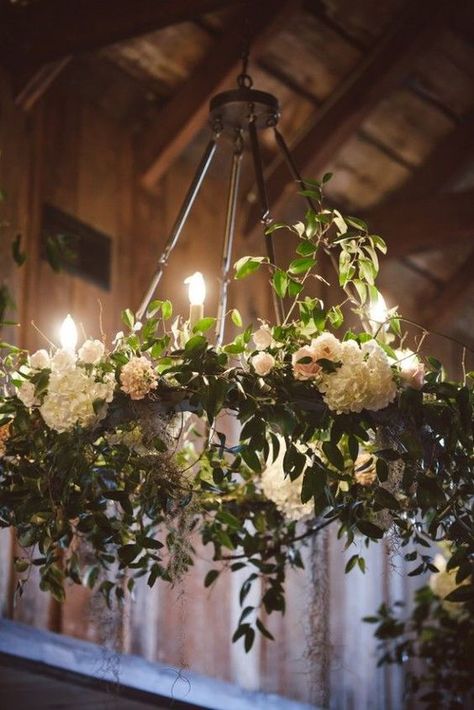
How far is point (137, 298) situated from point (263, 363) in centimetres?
281

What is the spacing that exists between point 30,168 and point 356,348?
260cm

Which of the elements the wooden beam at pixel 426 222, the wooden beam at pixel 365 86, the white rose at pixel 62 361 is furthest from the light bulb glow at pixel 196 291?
the wooden beam at pixel 426 222

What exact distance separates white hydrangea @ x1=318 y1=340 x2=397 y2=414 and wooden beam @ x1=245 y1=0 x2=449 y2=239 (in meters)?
3.09

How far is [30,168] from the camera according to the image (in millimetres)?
3873

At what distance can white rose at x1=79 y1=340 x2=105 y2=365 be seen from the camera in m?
1.67

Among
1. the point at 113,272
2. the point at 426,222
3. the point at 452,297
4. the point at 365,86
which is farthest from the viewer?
the point at 452,297

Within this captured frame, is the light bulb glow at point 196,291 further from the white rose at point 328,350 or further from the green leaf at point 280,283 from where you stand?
the white rose at point 328,350

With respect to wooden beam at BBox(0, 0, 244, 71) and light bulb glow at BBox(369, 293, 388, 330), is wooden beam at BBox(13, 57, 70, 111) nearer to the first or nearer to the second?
wooden beam at BBox(0, 0, 244, 71)

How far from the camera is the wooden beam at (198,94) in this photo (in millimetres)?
4098

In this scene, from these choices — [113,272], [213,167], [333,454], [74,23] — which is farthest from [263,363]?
[213,167]

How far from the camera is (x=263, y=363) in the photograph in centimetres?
161

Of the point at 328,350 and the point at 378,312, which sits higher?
the point at 378,312

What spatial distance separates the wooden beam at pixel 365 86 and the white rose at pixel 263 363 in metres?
3.05

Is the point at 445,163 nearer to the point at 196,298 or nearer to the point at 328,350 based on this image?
the point at 196,298
